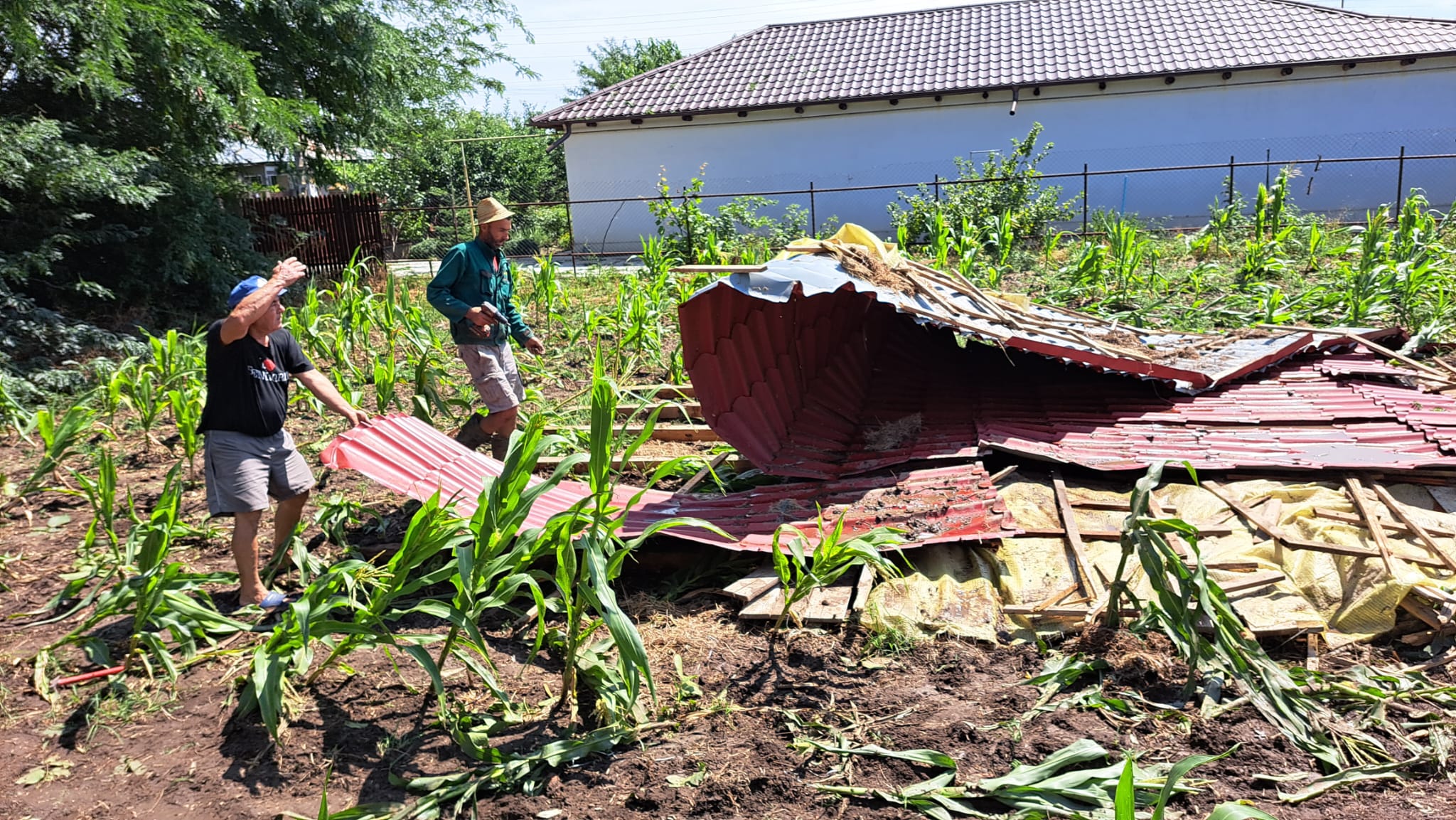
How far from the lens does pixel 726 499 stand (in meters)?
4.48

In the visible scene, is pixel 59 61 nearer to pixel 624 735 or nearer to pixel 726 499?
pixel 726 499

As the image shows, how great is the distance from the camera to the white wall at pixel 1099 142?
58.3 ft

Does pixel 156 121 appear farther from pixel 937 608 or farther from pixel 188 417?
pixel 937 608

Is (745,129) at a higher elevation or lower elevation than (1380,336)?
higher

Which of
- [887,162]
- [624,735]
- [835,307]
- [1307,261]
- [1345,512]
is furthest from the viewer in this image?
[887,162]

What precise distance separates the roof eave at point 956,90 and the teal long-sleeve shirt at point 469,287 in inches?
624

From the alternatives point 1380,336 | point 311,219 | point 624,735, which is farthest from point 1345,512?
point 311,219

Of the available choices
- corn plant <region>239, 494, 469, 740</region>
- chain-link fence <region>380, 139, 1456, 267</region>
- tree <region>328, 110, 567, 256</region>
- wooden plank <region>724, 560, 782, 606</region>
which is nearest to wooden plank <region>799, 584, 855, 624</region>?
wooden plank <region>724, 560, 782, 606</region>

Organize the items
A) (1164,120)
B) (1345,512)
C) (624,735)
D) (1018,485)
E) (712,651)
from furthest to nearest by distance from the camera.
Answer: (1164,120), (1018,485), (1345,512), (712,651), (624,735)

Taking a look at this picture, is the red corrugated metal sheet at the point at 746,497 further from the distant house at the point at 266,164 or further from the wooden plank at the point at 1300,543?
the distant house at the point at 266,164

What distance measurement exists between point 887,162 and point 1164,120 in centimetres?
532

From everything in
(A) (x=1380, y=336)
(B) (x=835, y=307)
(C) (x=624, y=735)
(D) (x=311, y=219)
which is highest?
(D) (x=311, y=219)

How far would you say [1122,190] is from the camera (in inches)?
733

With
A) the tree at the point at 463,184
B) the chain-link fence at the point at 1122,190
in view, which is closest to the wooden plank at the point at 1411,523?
the chain-link fence at the point at 1122,190
